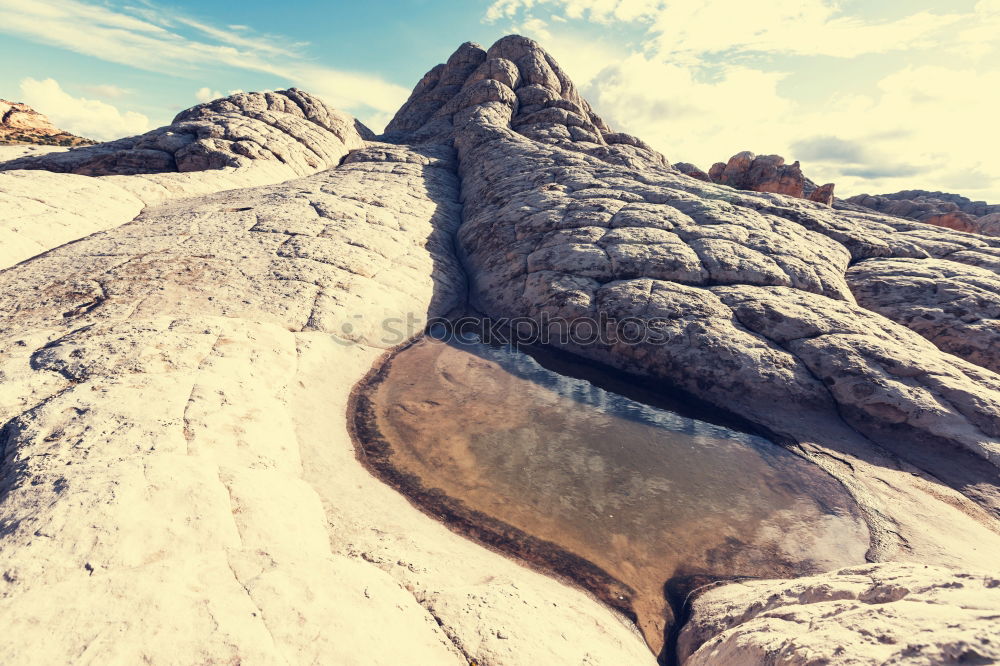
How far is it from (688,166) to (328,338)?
4599 cm

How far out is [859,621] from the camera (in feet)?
11.3

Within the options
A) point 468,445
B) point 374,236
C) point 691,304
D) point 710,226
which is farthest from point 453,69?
point 468,445

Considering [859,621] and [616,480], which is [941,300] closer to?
[616,480]

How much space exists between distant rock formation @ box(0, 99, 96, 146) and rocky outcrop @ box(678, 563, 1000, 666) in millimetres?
64999

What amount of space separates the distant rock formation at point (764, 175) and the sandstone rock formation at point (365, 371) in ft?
87.6

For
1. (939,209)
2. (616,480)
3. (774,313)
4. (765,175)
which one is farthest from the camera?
(939,209)

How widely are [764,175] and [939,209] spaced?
82.7ft

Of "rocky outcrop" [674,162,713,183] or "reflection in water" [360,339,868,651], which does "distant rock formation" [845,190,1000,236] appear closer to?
"rocky outcrop" [674,162,713,183]

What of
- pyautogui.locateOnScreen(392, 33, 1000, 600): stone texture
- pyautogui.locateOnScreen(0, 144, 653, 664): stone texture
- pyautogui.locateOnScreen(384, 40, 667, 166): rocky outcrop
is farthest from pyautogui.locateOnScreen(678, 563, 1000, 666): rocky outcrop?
pyautogui.locateOnScreen(384, 40, 667, 166): rocky outcrop

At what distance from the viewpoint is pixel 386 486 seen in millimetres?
6863

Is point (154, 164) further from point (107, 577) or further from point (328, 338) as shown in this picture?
point (107, 577)

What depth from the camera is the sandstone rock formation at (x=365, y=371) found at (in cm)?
360

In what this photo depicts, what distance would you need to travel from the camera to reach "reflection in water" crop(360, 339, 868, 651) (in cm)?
614

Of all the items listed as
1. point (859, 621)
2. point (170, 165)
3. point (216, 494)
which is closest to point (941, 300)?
point (859, 621)
